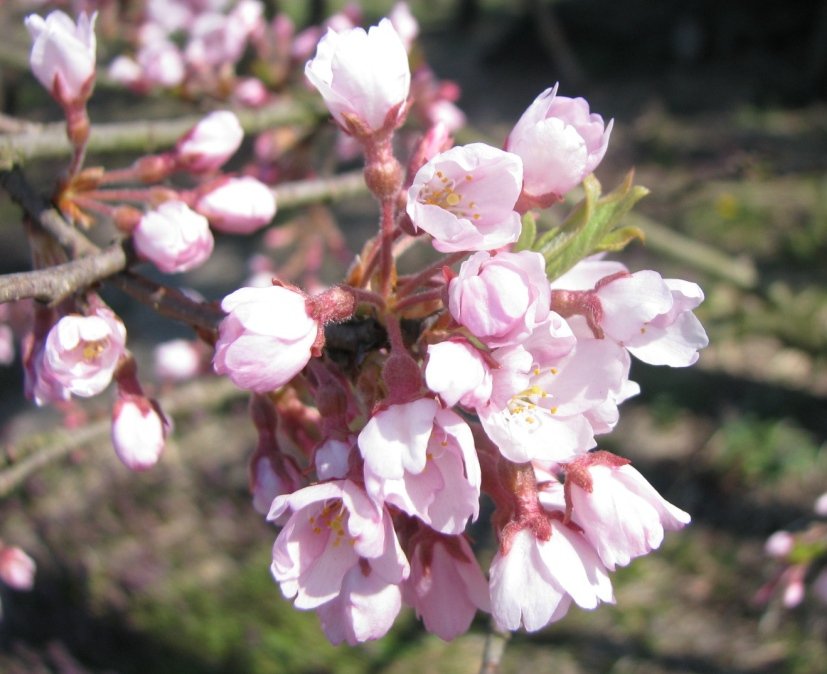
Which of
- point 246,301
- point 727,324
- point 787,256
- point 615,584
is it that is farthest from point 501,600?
point 787,256

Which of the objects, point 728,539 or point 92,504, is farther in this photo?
point 92,504

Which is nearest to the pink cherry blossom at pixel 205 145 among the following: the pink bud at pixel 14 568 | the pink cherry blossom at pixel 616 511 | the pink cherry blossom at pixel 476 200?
the pink cherry blossom at pixel 476 200

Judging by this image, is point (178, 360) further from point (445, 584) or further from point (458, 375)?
point (458, 375)

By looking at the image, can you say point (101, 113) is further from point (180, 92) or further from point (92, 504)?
point (180, 92)

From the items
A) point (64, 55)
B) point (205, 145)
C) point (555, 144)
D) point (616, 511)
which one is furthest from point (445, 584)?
point (64, 55)

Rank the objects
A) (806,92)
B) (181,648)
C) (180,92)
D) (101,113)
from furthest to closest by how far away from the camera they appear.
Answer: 1. (101,113)
2. (806,92)
3. (181,648)
4. (180,92)

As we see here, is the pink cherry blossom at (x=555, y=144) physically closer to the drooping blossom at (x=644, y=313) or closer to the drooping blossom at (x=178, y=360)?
the drooping blossom at (x=644, y=313)

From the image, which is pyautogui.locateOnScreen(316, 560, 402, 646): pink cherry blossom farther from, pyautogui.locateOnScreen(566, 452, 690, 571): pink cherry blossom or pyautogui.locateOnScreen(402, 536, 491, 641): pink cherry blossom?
pyautogui.locateOnScreen(566, 452, 690, 571): pink cherry blossom

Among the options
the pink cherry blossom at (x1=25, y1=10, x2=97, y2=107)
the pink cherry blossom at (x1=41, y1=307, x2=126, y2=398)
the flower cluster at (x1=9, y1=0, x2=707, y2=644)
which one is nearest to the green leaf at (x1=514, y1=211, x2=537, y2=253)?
the flower cluster at (x1=9, y1=0, x2=707, y2=644)
